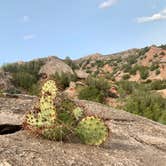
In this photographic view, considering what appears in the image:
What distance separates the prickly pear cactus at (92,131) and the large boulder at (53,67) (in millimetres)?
28428

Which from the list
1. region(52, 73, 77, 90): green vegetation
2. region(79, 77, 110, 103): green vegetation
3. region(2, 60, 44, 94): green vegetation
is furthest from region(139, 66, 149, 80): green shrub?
region(79, 77, 110, 103): green vegetation

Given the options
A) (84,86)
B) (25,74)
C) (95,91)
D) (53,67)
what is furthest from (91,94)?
(53,67)

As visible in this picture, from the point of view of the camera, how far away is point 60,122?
939 cm

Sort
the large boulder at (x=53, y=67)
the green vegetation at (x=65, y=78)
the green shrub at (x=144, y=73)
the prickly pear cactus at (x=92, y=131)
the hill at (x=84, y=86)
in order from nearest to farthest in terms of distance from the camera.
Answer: the prickly pear cactus at (x=92, y=131)
the hill at (x=84, y=86)
the green vegetation at (x=65, y=78)
the large boulder at (x=53, y=67)
the green shrub at (x=144, y=73)

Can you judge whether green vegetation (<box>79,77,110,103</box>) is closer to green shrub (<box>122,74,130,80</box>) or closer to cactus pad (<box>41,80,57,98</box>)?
cactus pad (<box>41,80,57,98</box>)

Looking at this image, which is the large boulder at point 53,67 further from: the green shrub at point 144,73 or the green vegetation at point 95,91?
the green shrub at point 144,73

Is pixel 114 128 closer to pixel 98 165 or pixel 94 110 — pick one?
pixel 94 110

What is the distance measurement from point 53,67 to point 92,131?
1209 inches

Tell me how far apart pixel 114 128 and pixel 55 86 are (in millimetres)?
2915

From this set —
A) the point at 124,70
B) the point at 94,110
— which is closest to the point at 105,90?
the point at 94,110

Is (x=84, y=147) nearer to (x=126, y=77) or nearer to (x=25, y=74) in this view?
(x=25, y=74)

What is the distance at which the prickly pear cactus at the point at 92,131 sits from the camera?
9.57 meters

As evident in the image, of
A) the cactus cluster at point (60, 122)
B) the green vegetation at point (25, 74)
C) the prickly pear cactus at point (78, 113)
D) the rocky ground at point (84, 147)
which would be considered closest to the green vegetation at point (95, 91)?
the green vegetation at point (25, 74)

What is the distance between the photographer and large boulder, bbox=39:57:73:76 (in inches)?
1526
